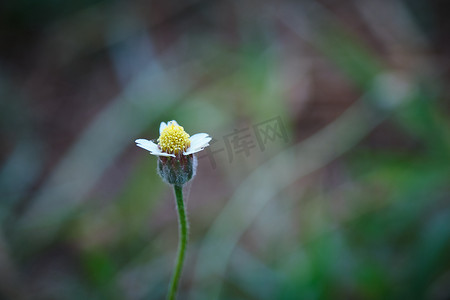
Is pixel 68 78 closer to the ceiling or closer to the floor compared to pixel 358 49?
closer to the ceiling

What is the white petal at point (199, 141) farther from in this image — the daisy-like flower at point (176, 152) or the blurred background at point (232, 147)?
the blurred background at point (232, 147)

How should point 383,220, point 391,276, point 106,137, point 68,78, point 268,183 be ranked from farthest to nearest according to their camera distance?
1. point 68,78
2. point 106,137
3. point 268,183
4. point 383,220
5. point 391,276

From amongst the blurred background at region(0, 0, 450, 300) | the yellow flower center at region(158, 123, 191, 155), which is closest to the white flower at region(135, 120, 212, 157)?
the yellow flower center at region(158, 123, 191, 155)

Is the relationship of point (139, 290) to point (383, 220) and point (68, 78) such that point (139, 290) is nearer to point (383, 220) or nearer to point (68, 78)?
point (383, 220)

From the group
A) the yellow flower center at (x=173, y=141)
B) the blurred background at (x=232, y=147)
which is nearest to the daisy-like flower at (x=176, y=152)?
the yellow flower center at (x=173, y=141)

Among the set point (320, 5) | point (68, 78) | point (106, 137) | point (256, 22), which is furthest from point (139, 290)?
point (320, 5)

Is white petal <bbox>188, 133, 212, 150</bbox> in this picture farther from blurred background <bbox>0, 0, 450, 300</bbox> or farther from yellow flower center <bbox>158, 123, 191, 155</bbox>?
blurred background <bbox>0, 0, 450, 300</bbox>

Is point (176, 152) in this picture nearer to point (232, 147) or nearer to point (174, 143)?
point (174, 143)
